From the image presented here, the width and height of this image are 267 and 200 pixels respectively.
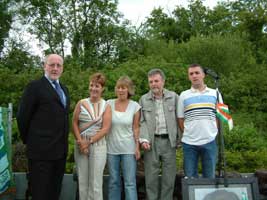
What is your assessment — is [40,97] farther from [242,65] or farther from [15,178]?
[242,65]

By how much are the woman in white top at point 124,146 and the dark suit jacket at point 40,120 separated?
683 mm

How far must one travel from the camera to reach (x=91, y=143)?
12.8 ft

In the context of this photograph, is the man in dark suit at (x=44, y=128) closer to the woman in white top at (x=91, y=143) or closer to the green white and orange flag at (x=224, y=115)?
the woman in white top at (x=91, y=143)

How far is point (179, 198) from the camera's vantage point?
451 cm

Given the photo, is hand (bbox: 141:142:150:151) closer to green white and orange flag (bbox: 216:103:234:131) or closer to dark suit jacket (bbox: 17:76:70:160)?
green white and orange flag (bbox: 216:103:234:131)

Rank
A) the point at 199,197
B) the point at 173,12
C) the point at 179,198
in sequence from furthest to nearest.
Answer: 1. the point at 173,12
2. the point at 179,198
3. the point at 199,197

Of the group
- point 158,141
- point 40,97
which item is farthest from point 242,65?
point 40,97

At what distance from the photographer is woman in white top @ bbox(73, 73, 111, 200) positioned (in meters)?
3.89

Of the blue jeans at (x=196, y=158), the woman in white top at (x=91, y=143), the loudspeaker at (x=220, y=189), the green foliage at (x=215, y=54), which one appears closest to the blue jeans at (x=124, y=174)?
the woman in white top at (x=91, y=143)

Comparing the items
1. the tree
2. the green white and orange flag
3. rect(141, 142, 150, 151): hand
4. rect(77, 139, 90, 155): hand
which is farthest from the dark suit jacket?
the tree

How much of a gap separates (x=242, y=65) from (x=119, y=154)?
10.4 meters

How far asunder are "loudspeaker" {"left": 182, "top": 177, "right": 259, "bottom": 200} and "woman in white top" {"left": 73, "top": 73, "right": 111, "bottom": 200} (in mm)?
1020

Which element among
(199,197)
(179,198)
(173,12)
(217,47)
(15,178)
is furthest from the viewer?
(173,12)

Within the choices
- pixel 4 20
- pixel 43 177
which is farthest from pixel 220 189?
pixel 4 20
